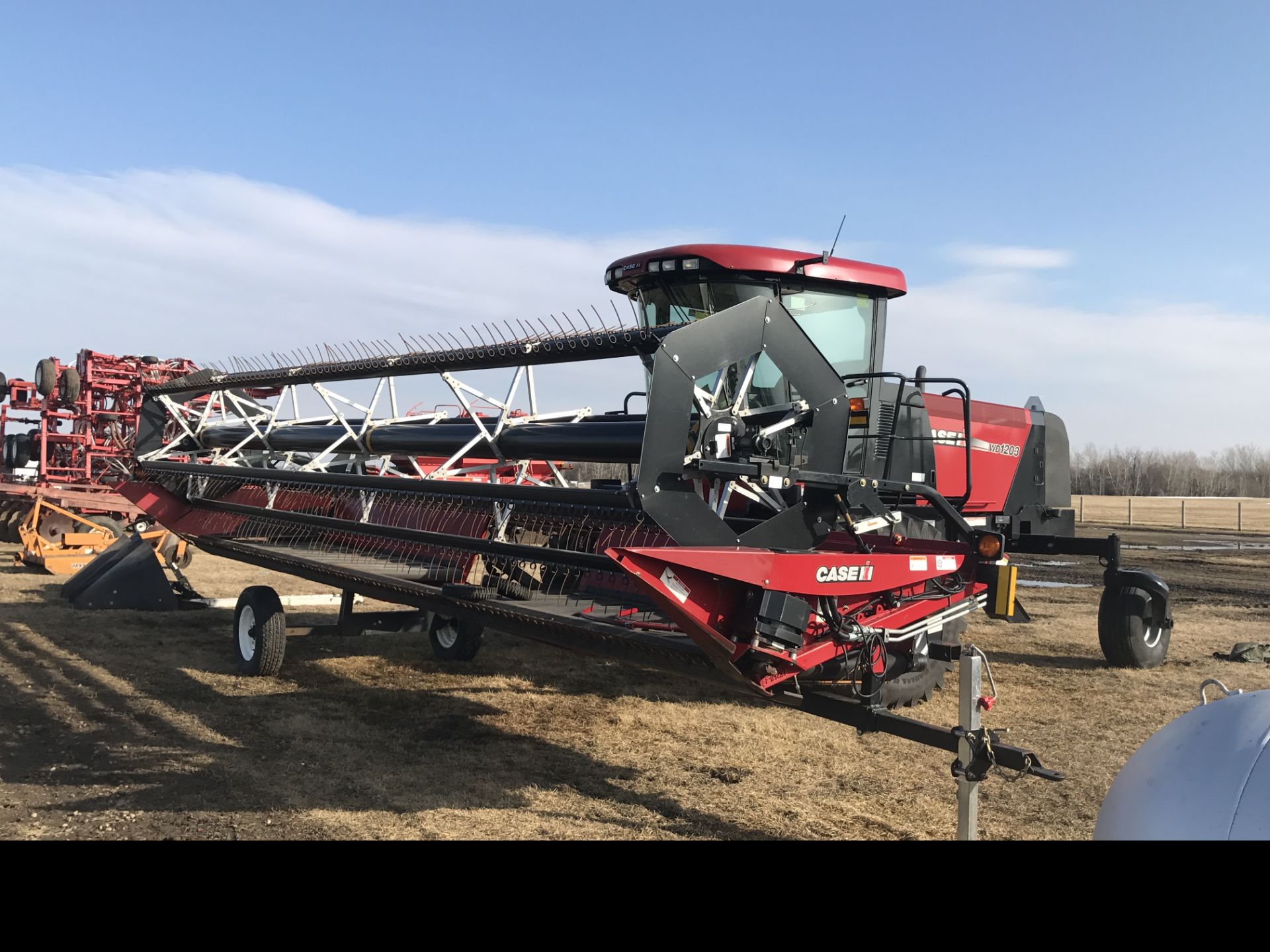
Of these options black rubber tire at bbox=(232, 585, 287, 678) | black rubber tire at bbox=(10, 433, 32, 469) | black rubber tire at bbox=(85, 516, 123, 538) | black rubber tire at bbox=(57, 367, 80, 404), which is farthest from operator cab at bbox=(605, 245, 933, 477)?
black rubber tire at bbox=(10, 433, 32, 469)

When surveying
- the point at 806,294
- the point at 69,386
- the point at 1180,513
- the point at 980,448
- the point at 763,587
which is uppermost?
the point at 806,294

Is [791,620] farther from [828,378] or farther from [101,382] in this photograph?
[101,382]

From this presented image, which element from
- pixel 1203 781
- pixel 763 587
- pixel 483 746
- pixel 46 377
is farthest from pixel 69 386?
pixel 1203 781

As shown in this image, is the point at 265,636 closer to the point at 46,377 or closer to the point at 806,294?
the point at 806,294

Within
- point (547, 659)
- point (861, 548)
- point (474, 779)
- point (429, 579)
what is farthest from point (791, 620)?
point (547, 659)

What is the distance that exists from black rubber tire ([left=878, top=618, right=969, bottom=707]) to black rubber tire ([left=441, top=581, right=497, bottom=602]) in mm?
2156

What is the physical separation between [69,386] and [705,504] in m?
14.2

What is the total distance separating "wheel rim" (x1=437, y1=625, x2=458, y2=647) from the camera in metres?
8.12

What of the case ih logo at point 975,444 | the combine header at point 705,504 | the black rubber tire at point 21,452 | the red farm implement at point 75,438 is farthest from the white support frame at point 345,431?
the black rubber tire at point 21,452

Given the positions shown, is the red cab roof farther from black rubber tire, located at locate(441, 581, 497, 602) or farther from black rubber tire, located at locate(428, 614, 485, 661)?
black rubber tire, located at locate(428, 614, 485, 661)

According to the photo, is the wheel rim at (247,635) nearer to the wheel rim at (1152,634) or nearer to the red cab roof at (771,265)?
the red cab roof at (771,265)

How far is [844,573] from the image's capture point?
4156 mm

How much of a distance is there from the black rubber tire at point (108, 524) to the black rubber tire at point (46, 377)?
204cm

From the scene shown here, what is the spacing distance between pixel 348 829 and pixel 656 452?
6.98 ft
